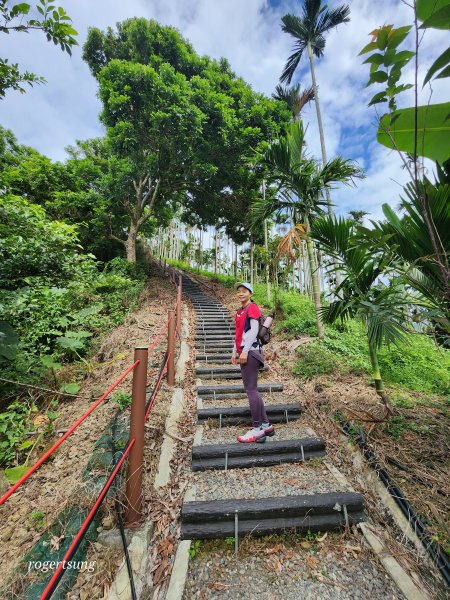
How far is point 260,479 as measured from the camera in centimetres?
232

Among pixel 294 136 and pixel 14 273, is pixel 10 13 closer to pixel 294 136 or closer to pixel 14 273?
pixel 14 273

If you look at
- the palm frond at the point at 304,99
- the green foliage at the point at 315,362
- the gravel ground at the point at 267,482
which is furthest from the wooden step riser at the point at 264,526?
A: the palm frond at the point at 304,99

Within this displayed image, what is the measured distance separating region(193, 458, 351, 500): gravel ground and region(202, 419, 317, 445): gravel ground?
331 millimetres

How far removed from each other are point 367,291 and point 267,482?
218 centimetres

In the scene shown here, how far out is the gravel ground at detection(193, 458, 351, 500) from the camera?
2121mm

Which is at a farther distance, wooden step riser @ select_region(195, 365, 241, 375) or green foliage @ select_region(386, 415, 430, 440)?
wooden step riser @ select_region(195, 365, 241, 375)

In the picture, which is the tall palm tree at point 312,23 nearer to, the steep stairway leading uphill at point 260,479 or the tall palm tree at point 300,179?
the tall palm tree at point 300,179

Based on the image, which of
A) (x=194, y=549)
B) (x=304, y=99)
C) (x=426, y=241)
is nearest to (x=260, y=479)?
(x=194, y=549)

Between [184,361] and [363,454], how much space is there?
10.9 feet

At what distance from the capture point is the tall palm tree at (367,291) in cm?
240

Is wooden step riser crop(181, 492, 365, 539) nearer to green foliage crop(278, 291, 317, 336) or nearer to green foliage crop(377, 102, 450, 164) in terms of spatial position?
green foliage crop(377, 102, 450, 164)

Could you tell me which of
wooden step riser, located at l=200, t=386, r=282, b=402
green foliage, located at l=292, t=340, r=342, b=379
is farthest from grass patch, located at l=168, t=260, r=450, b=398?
wooden step riser, located at l=200, t=386, r=282, b=402

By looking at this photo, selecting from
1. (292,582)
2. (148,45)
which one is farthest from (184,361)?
(148,45)

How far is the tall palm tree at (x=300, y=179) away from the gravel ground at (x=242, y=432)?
2680 mm
